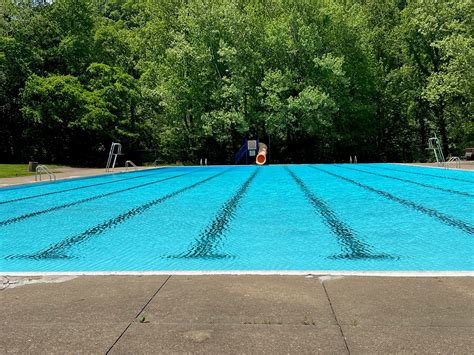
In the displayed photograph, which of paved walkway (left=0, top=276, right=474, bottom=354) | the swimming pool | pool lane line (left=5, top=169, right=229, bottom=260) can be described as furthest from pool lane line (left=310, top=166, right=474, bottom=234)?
pool lane line (left=5, top=169, right=229, bottom=260)

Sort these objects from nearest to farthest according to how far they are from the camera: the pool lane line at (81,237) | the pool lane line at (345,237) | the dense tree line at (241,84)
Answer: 1. the pool lane line at (345,237)
2. the pool lane line at (81,237)
3. the dense tree line at (241,84)

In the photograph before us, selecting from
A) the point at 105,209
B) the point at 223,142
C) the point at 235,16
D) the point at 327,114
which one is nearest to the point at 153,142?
the point at 223,142

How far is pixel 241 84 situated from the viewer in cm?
2825

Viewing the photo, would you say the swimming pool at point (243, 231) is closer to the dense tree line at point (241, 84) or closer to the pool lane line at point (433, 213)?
the pool lane line at point (433, 213)

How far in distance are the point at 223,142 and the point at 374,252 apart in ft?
83.9

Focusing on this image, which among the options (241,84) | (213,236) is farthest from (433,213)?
(241,84)

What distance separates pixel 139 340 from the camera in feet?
7.86

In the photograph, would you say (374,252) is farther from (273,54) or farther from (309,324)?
(273,54)

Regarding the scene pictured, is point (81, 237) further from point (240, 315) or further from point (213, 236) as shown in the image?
point (240, 315)

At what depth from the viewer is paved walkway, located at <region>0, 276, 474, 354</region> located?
2.32 m

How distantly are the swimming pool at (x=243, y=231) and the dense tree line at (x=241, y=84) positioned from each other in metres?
17.6

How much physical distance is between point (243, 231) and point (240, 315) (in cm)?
348

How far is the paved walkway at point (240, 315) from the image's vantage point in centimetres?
232

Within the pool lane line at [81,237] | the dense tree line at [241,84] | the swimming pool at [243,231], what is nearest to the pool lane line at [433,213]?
the swimming pool at [243,231]
